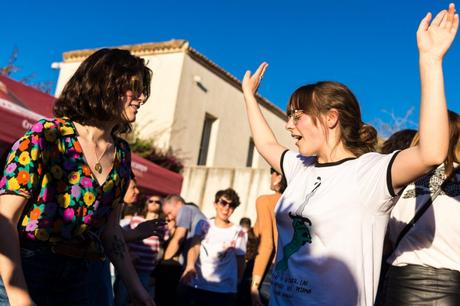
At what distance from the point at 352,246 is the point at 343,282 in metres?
0.14

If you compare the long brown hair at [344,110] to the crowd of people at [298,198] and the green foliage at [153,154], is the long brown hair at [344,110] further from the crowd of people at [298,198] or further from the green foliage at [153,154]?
the green foliage at [153,154]

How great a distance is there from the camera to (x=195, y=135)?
1681 centimetres

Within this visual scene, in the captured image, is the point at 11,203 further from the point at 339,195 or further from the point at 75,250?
the point at 339,195

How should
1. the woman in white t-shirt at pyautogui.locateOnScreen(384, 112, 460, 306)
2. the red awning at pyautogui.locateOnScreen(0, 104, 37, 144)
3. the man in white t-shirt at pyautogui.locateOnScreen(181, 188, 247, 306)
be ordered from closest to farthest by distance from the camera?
the woman in white t-shirt at pyautogui.locateOnScreen(384, 112, 460, 306), the man in white t-shirt at pyautogui.locateOnScreen(181, 188, 247, 306), the red awning at pyautogui.locateOnScreen(0, 104, 37, 144)

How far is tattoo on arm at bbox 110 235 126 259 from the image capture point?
7.50 ft

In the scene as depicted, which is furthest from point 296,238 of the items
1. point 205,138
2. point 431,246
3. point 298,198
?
point 205,138

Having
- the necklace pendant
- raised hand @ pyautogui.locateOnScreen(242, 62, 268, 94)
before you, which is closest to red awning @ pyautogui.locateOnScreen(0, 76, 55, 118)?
Answer: raised hand @ pyautogui.locateOnScreen(242, 62, 268, 94)

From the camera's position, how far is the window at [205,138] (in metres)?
17.5

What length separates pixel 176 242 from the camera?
6410 millimetres

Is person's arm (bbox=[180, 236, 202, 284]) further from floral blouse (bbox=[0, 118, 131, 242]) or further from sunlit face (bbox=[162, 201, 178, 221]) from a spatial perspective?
floral blouse (bbox=[0, 118, 131, 242])

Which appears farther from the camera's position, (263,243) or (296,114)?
(263,243)

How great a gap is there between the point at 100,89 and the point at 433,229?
1.65 meters

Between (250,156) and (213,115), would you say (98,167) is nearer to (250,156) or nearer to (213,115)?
(213,115)

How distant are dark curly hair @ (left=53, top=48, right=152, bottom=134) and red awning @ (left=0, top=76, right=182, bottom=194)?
2.45m
